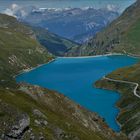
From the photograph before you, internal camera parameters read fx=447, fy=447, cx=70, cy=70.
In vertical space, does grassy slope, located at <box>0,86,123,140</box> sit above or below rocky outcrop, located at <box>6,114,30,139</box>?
below

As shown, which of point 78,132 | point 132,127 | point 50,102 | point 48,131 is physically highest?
point 48,131

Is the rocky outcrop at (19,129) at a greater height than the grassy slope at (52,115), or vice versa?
the rocky outcrop at (19,129)

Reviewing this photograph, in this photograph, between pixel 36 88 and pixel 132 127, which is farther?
pixel 132 127

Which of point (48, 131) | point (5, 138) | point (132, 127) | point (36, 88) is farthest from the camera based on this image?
point (132, 127)

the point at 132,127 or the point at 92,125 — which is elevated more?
the point at 92,125

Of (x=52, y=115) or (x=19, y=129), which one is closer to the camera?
(x=19, y=129)

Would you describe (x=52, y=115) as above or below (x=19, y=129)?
below

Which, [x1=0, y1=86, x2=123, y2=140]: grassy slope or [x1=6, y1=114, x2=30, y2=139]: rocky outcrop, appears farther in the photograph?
[x1=0, y1=86, x2=123, y2=140]: grassy slope

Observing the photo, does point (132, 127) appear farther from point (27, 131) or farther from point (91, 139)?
point (27, 131)

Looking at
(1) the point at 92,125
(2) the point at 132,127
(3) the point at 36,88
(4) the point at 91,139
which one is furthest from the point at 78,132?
(2) the point at 132,127

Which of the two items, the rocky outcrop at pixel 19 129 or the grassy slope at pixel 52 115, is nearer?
the rocky outcrop at pixel 19 129

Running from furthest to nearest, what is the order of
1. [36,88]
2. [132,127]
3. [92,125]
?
[132,127], [36,88], [92,125]
